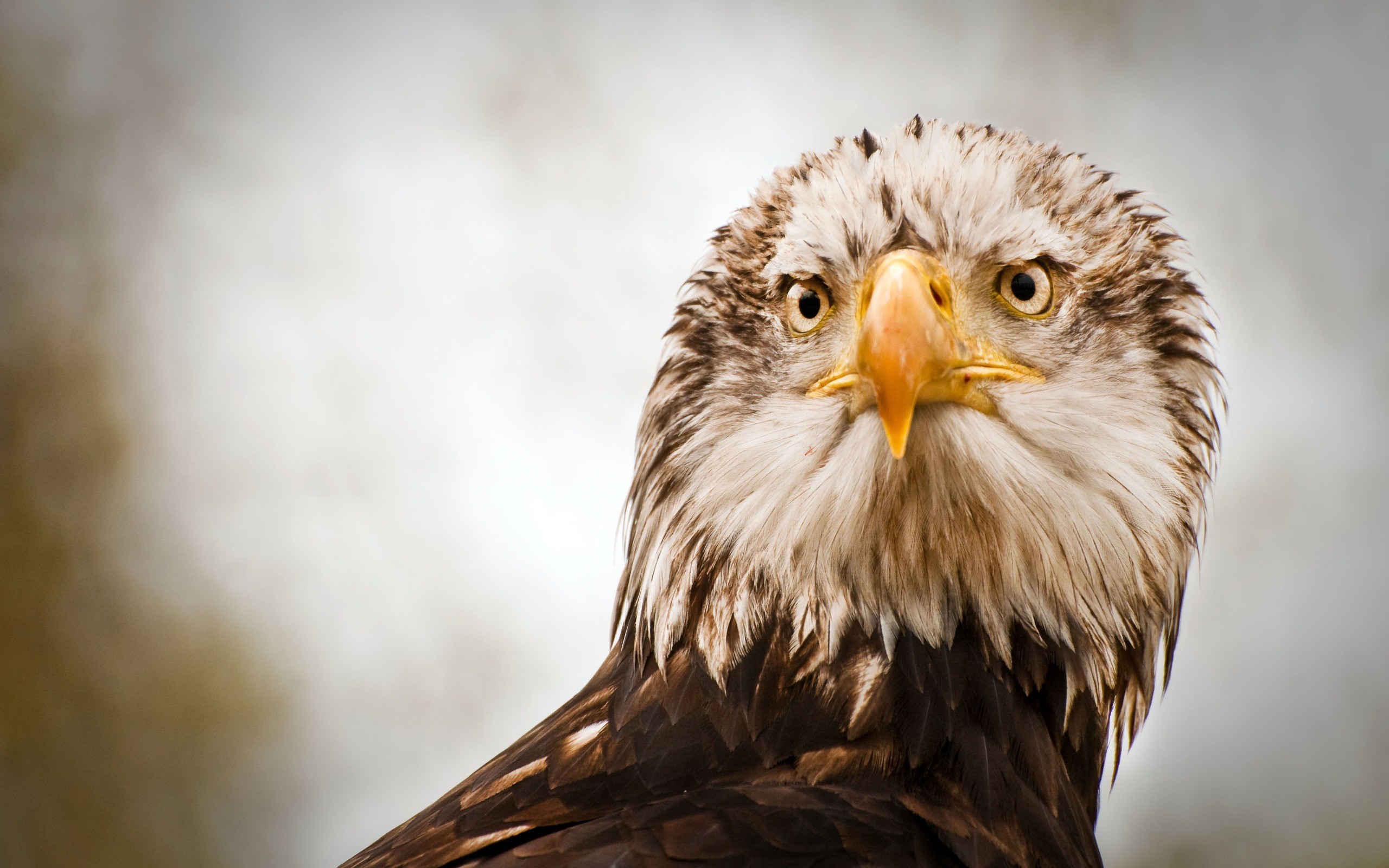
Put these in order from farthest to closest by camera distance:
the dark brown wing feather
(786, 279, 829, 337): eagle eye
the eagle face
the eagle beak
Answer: (786, 279, 829, 337): eagle eye
the eagle face
the eagle beak
the dark brown wing feather

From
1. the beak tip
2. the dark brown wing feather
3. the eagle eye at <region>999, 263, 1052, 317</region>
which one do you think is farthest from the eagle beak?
the dark brown wing feather

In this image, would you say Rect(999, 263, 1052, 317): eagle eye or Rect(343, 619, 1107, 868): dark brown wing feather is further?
Rect(999, 263, 1052, 317): eagle eye

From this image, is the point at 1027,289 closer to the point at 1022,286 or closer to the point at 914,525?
the point at 1022,286

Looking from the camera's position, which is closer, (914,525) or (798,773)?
(798,773)

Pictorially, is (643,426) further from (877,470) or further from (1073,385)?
(1073,385)

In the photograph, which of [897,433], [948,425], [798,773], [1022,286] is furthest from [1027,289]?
[798,773]

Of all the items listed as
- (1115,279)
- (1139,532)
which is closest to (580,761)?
(1139,532)

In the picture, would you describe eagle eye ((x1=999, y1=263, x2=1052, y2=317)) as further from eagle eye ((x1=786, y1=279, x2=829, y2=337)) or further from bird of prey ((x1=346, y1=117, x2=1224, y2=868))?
eagle eye ((x1=786, y1=279, x2=829, y2=337))
